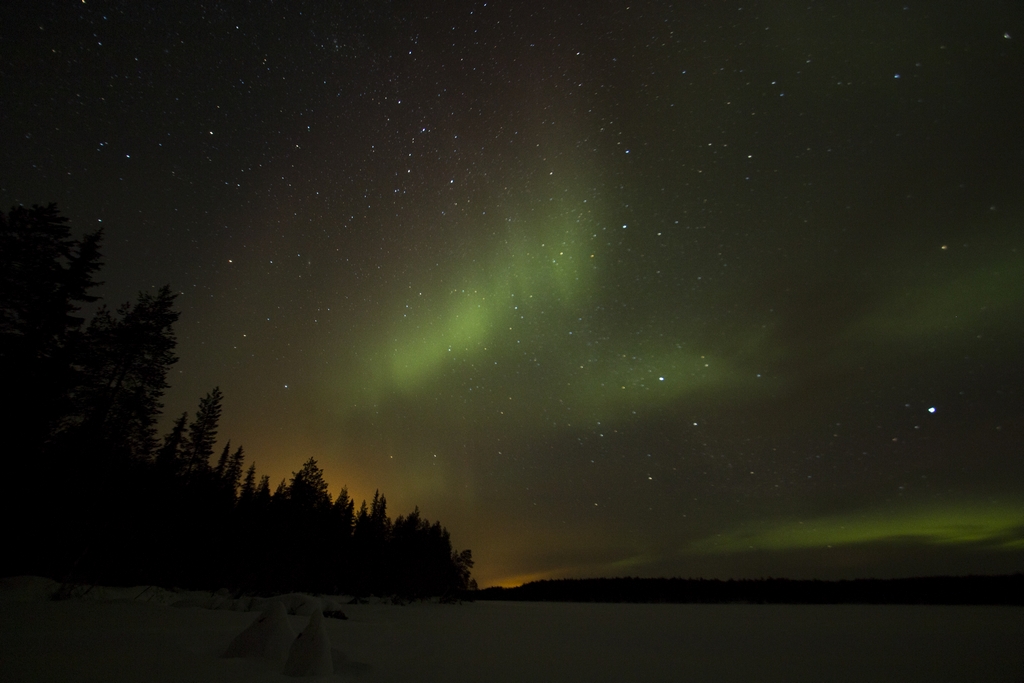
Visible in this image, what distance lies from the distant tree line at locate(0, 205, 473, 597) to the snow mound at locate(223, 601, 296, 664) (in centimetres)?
894

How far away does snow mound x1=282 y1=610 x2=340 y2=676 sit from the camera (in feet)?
23.3

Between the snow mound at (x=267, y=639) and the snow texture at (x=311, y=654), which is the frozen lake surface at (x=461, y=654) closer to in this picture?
the snow texture at (x=311, y=654)

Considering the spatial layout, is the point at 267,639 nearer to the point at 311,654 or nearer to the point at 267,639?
the point at 267,639

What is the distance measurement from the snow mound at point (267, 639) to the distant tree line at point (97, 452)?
8.94 metres

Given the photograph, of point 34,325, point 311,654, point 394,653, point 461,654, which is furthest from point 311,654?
point 34,325

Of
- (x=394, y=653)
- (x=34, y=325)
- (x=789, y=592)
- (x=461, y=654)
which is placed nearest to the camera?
(x=394, y=653)

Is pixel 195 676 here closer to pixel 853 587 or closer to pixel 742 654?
pixel 742 654

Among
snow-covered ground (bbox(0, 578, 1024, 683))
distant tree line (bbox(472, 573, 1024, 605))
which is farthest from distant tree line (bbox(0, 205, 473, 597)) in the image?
distant tree line (bbox(472, 573, 1024, 605))

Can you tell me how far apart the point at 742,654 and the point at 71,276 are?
29862 mm

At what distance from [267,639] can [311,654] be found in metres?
1.52

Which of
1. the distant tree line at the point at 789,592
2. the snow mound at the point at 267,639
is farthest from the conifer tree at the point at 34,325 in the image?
the distant tree line at the point at 789,592

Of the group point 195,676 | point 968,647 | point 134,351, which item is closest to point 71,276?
point 134,351

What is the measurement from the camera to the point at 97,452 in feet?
62.6

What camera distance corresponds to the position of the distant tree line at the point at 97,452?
51.2ft
